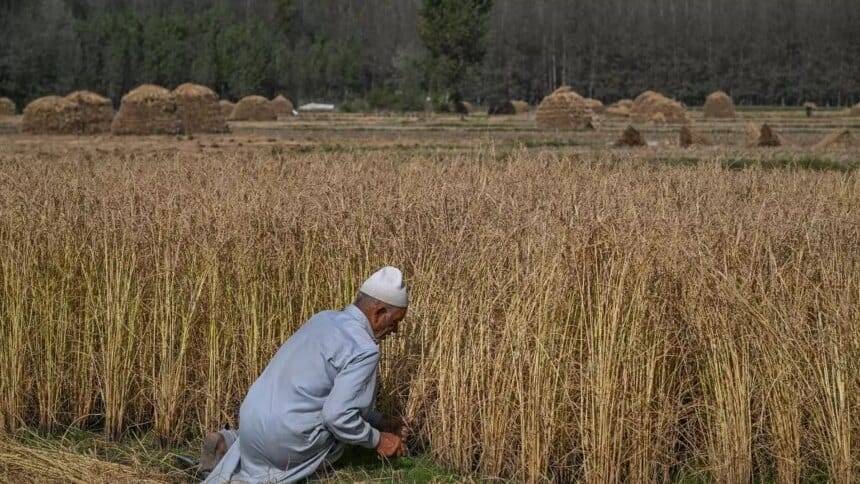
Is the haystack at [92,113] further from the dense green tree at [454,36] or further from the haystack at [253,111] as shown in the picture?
the dense green tree at [454,36]

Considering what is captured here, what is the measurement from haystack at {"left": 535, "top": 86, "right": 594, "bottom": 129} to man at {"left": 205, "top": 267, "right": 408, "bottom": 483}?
35557 mm

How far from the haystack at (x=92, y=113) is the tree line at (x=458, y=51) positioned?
3207 centimetres

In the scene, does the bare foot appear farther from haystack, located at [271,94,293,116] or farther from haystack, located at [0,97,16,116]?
haystack, located at [271,94,293,116]

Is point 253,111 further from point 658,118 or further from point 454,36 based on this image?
point 658,118

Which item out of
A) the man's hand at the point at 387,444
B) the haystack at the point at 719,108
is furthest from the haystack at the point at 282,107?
the man's hand at the point at 387,444

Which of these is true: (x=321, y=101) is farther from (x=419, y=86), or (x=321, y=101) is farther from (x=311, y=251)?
(x=311, y=251)

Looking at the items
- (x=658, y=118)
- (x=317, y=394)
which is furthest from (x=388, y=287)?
(x=658, y=118)

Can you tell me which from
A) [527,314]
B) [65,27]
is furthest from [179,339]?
[65,27]

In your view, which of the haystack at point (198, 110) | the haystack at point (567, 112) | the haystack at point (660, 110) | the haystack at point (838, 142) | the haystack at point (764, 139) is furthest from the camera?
the haystack at point (660, 110)

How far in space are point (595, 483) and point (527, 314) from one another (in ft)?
2.76

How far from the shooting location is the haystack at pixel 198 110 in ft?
116

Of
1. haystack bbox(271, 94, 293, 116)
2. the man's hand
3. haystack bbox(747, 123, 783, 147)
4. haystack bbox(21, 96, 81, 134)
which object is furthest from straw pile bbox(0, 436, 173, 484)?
haystack bbox(271, 94, 293, 116)

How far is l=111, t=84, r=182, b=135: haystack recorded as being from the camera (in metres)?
33.8

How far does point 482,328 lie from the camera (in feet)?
18.1
